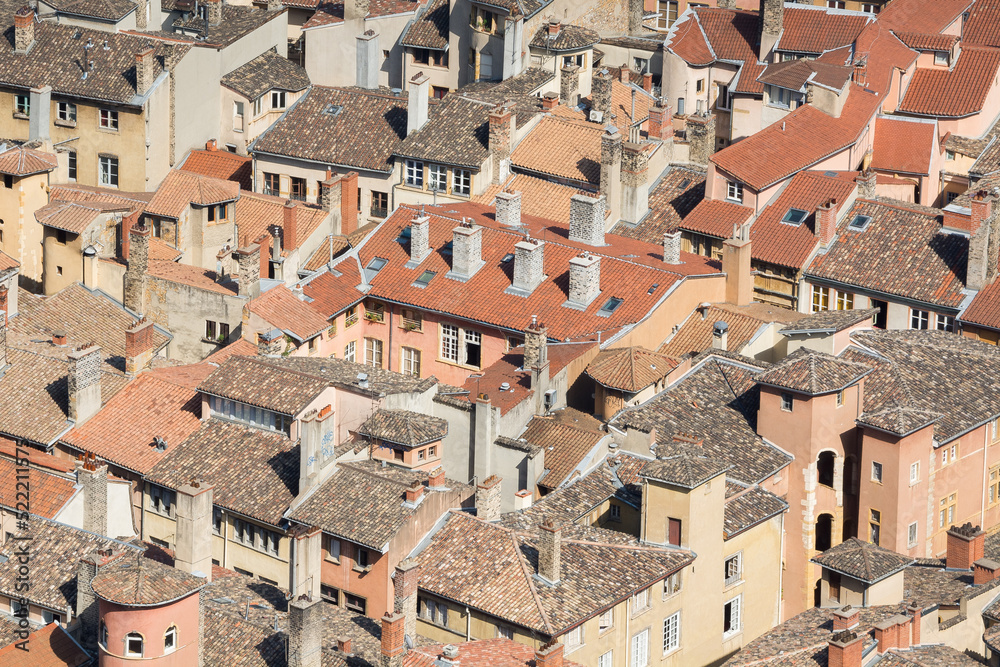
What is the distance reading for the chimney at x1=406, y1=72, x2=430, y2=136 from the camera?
378 feet

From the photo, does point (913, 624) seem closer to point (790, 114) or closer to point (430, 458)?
→ point (430, 458)

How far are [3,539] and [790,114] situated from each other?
1842 inches

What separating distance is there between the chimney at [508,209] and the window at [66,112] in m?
24.9

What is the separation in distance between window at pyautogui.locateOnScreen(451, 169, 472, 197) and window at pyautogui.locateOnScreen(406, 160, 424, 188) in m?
1.65

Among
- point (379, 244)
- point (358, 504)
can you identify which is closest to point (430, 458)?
point (358, 504)

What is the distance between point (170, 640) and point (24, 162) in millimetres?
41260

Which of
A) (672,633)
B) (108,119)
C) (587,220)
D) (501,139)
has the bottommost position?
(672,633)

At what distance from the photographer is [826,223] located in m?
107

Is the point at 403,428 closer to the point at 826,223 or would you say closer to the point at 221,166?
the point at 826,223

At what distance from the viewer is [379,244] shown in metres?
109

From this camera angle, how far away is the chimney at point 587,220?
106 meters

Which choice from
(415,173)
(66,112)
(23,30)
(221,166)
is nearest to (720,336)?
(415,173)

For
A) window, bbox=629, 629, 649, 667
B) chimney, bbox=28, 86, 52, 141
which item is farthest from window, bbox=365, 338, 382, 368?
window, bbox=629, 629, 649, 667

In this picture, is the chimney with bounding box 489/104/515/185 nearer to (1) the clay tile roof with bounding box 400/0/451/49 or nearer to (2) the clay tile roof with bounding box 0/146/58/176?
(1) the clay tile roof with bounding box 400/0/451/49
